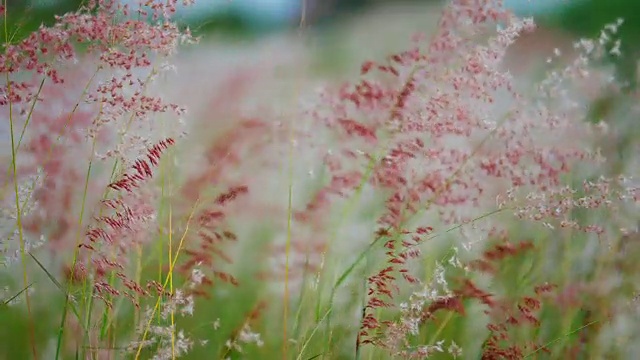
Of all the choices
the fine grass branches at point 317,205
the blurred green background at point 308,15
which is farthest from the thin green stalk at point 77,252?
the blurred green background at point 308,15

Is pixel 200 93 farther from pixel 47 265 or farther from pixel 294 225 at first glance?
pixel 47 265

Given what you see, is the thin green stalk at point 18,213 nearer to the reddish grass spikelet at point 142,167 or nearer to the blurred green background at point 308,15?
the blurred green background at point 308,15

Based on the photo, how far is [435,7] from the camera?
167cm

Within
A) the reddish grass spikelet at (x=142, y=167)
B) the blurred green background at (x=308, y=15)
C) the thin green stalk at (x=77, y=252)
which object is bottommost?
the thin green stalk at (x=77, y=252)

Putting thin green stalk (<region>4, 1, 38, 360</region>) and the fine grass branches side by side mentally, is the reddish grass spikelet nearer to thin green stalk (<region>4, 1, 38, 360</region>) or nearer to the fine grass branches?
the fine grass branches

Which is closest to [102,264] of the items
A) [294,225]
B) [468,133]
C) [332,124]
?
[294,225]

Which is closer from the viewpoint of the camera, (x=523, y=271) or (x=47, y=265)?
(x=47, y=265)

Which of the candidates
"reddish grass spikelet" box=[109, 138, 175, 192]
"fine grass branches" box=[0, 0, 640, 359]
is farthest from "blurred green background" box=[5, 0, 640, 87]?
"reddish grass spikelet" box=[109, 138, 175, 192]

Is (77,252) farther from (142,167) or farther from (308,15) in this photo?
(308,15)

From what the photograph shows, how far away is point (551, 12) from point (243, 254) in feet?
2.73

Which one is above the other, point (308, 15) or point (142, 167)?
point (308, 15)

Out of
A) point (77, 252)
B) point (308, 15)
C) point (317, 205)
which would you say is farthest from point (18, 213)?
point (308, 15)

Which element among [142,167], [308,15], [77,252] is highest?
[308,15]

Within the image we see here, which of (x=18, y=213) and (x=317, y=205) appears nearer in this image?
(x=18, y=213)
